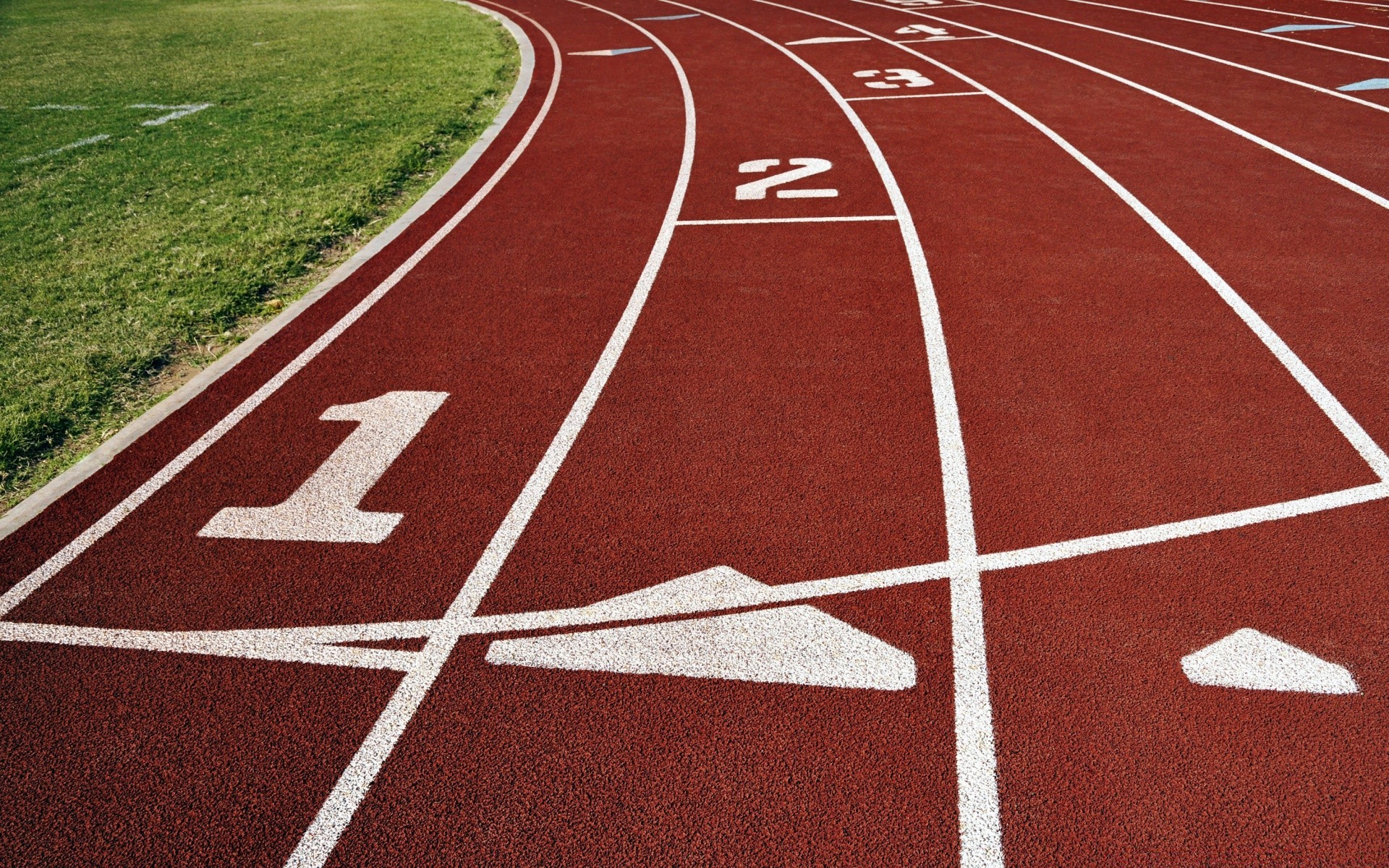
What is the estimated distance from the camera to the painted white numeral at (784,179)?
8.71 metres

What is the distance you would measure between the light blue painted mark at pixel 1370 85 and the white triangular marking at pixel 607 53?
983cm

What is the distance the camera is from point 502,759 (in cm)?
331

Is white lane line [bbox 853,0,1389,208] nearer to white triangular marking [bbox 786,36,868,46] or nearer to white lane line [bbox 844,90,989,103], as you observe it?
white triangular marking [bbox 786,36,868,46]

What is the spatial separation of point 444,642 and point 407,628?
19 centimetres

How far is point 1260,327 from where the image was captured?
19.6 feet

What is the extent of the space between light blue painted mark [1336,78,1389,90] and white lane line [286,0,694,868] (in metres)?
10.2

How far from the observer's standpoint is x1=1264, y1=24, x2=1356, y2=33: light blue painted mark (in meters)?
15.4

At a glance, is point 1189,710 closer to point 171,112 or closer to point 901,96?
point 901,96

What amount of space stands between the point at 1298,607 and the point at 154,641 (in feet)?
15.0

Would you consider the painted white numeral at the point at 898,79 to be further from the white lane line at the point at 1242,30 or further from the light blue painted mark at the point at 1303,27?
the light blue painted mark at the point at 1303,27

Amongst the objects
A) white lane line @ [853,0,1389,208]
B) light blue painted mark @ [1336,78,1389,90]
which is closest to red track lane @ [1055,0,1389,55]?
light blue painted mark @ [1336,78,1389,90]

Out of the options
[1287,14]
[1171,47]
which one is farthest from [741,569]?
[1287,14]

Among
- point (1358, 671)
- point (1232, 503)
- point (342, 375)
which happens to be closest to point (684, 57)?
point (342, 375)

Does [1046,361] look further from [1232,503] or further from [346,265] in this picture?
[346,265]
